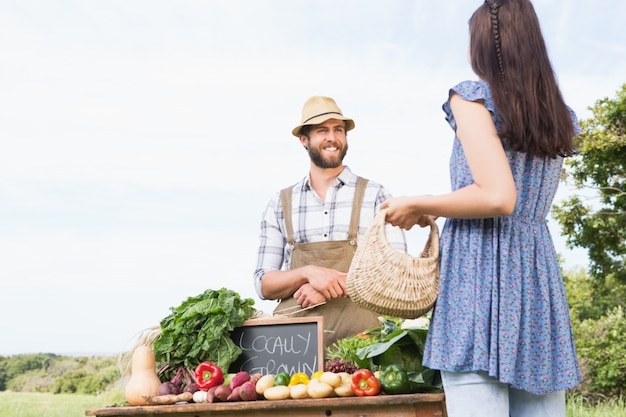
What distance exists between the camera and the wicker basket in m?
2.65

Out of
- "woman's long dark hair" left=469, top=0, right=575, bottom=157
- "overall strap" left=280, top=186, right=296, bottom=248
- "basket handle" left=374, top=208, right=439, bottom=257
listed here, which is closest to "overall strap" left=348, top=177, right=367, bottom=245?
"overall strap" left=280, top=186, right=296, bottom=248

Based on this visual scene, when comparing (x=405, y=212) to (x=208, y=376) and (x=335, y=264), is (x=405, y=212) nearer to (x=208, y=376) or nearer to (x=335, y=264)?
(x=208, y=376)

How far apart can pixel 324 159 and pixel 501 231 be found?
2333 millimetres

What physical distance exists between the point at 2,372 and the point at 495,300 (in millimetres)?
9251

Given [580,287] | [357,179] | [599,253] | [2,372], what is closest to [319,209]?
[357,179]

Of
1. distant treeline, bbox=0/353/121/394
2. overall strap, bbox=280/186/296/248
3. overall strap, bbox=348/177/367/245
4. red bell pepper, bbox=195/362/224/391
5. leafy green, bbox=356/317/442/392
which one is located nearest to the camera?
leafy green, bbox=356/317/442/392

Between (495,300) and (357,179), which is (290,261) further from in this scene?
(495,300)

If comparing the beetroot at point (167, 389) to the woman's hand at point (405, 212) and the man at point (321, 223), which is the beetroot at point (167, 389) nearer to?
the man at point (321, 223)

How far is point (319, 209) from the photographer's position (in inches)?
190

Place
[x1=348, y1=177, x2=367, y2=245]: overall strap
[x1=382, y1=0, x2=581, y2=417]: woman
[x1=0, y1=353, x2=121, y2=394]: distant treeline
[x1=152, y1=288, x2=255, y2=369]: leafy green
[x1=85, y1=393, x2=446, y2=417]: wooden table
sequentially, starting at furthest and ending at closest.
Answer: [x1=0, y1=353, x2=121, y2=394]: distant treeline
[x1=348, y1=177, x2=367, y2=245]: overall strap
[x1=152, y1=288, x2=255, y2=369]: leafy green
[x1=85, y1=393, x2=446, y2=417]: wooden table
[x1=382, y1=0, x2=581, y2=417]: woman

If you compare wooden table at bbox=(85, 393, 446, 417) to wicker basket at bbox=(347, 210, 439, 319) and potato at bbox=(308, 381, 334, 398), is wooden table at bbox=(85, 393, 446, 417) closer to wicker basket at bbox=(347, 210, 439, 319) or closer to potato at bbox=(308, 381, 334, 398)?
potato at bbox=(308, 381, 334, 398)

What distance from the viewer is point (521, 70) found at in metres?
2.62

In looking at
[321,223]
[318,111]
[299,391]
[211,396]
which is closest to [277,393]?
[299,391]

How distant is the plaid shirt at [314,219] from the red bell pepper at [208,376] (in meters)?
1.28
